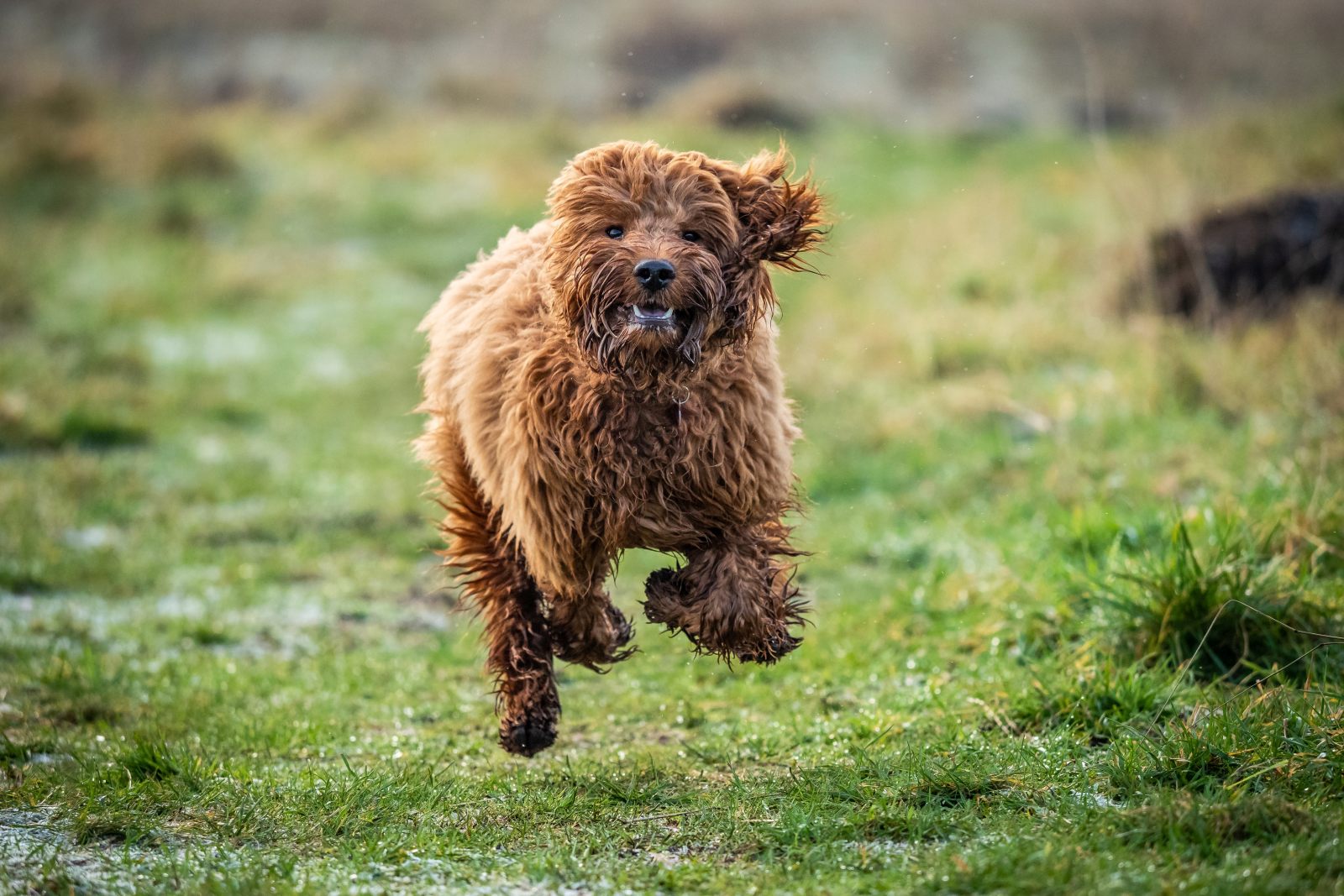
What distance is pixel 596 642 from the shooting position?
576 cm

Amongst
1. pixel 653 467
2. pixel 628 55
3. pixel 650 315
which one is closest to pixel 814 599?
pixel 653 467

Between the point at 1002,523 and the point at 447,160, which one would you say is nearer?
the point at 1002,523

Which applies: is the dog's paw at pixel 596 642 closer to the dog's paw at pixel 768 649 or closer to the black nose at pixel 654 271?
the dog's paw at pixel 768 649

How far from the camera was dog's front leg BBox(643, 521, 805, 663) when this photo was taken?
16.6ft

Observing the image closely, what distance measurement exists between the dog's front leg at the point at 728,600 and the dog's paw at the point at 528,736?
2.34ft

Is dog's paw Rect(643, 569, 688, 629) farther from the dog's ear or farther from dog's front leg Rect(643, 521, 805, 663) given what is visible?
the dog's ear

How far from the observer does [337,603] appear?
8258 millimetres

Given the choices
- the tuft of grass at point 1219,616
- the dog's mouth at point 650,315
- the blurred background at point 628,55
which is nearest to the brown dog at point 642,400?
the dog's mouth at point 650,315

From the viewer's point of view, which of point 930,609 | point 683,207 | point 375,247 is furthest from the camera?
point 375,247

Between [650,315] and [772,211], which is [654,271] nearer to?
[650,315]

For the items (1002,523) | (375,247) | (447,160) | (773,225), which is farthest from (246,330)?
(773,225)

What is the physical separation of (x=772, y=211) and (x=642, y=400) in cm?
78

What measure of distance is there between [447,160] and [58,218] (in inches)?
225

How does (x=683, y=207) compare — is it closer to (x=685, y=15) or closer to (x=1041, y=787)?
(x=1041, y=787)
